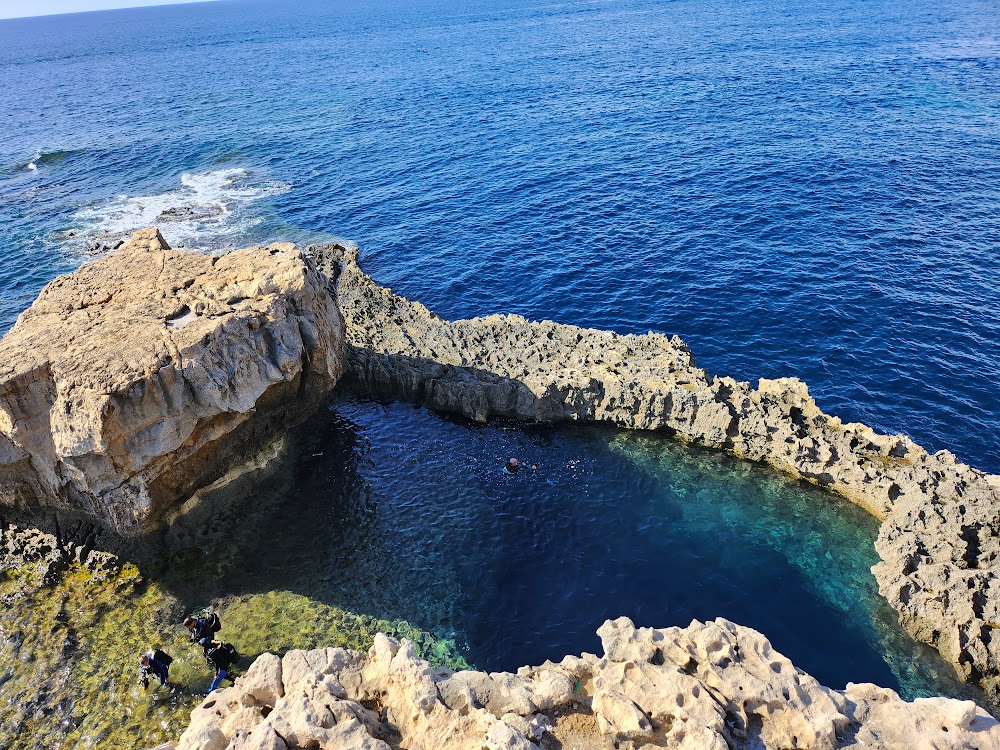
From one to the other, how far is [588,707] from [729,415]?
802 inches

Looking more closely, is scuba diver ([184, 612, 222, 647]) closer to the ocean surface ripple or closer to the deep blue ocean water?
the deep blue ocean water

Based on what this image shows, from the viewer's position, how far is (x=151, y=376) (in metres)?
27.7

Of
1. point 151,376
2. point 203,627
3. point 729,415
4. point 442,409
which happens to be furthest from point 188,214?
point 729,415

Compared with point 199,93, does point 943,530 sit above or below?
below

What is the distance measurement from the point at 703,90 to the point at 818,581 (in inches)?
3292

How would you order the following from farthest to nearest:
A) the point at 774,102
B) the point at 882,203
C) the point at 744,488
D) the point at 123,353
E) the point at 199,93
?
1. the point at 199,93
2. the point at 774,102
3. the point at 882,203
4. the point at 744,488
5. the point at 123,353

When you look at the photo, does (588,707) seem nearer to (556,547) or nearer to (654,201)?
(556,547)

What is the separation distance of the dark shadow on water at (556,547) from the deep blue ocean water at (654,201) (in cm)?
31

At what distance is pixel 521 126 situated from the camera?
91.7 meters

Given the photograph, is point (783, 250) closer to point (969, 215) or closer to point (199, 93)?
point (969, 215)

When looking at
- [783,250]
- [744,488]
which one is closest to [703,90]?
[783,250]

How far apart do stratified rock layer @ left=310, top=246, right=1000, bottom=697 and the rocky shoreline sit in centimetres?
11

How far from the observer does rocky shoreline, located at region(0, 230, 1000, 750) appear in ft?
61.0

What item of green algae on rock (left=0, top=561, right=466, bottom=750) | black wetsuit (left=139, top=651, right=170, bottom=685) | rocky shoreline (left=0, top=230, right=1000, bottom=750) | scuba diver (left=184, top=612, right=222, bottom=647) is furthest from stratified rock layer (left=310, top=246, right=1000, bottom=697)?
black wetsuit (left=139, top=651, right=170, bottom=685)
